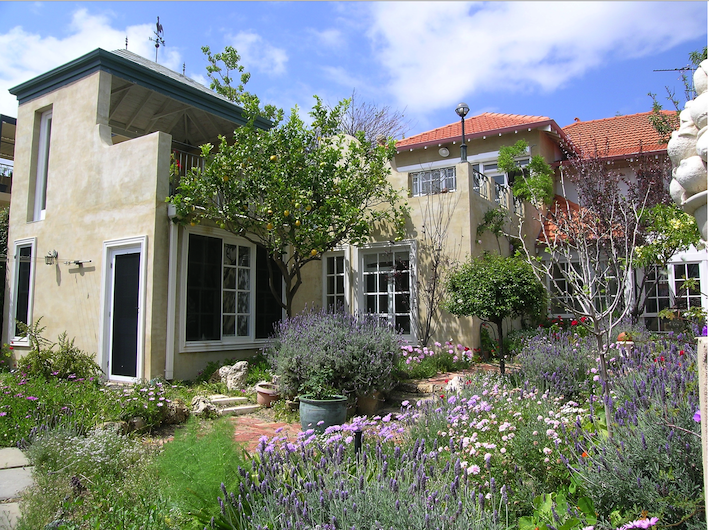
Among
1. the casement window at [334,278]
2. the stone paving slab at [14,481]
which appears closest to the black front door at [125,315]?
the stone paving slab at [14,481]

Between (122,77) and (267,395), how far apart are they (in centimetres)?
625

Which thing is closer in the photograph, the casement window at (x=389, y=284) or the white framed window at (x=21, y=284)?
the white framed window at (x=21, y=284)

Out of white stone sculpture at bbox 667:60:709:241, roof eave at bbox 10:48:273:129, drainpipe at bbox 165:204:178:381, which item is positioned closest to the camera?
white stone sculpture at bbox 667:60:709:241

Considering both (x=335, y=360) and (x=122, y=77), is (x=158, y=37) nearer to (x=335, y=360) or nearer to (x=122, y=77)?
(x=122, y=77)

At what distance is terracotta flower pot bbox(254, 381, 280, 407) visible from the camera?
725 centimetres

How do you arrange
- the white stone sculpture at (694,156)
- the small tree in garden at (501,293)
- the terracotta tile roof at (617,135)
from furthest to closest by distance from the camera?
the terracotta tile roof at (617,135)
the small tree in garden at (501,293)
the white stone sculpture at (694,156)

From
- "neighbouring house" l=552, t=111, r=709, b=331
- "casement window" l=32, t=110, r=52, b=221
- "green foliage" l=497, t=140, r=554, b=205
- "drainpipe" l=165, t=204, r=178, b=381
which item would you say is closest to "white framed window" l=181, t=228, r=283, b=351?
"drainpipe" l=165, t=204, r=178, b=381

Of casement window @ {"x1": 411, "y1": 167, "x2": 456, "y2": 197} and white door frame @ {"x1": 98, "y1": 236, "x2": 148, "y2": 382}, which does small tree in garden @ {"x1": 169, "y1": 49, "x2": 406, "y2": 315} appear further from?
casement window @ {"x1": 411, "y1": 167, "x2": 456, "y2": 197}

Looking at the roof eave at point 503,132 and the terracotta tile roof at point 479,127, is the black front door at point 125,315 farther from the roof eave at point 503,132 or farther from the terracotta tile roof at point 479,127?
the roof eave at point 503,132

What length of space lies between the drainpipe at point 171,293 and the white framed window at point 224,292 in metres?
0.20

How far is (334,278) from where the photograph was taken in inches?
450

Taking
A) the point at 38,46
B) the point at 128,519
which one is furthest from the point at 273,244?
the point at 128,519

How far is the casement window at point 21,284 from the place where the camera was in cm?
1032

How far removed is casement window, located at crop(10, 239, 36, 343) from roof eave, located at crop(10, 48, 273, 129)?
3.10 metres
